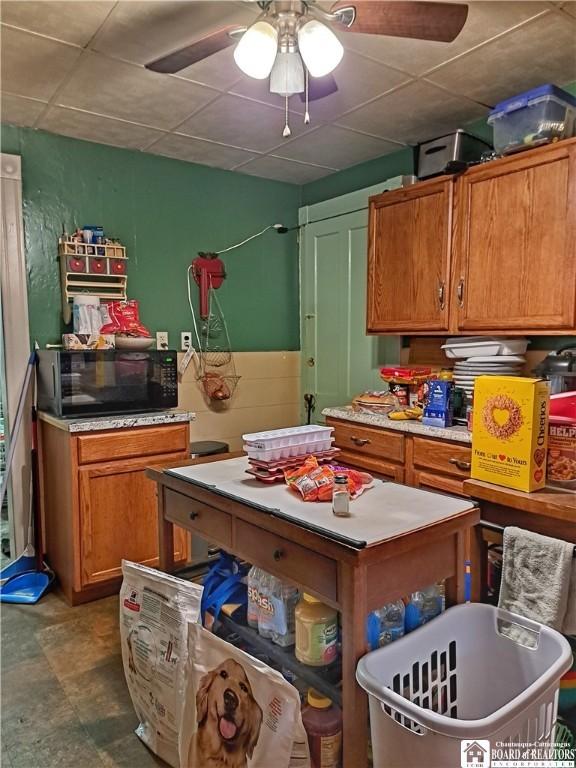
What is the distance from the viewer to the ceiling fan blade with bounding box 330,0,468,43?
4.75 ft

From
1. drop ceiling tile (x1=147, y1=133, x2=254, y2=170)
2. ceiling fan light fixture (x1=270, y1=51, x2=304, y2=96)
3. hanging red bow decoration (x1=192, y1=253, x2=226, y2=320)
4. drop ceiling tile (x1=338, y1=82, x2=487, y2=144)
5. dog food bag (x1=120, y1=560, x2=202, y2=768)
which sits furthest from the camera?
hanging red bow decoration (x1=192, y1=253, x2=226, y2=320)

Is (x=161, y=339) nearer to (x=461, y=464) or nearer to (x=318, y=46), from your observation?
(x=461, y=464)

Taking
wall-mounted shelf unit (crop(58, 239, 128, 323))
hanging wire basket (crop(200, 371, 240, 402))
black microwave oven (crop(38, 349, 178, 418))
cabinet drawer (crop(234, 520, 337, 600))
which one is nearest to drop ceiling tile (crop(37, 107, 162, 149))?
wall-mounted shelf unit (crop(58, 239, 128, 323))

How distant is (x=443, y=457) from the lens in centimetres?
245

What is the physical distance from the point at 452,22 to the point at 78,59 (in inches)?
59.4

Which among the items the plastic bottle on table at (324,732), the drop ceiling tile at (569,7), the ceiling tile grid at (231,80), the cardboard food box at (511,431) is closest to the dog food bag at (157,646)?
the plastic bottle on table at (324,732)

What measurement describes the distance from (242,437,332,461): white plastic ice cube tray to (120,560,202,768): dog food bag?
16.2 inches

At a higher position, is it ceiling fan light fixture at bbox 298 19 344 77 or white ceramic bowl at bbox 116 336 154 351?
ceiling fan light fixture at bbox 298 19 344 77

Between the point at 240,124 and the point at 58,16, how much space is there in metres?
1.10

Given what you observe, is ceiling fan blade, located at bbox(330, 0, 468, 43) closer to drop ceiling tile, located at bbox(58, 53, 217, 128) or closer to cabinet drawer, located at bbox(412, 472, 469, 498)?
drop ceiling tile, located at bbox(58, 53, 217, 128)

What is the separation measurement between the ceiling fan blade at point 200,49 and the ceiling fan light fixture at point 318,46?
0.62ft

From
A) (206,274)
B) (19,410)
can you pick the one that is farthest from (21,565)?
(206,274)

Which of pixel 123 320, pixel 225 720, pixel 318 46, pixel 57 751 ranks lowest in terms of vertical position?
pixel 57 751

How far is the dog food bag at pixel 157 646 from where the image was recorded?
1469mm
